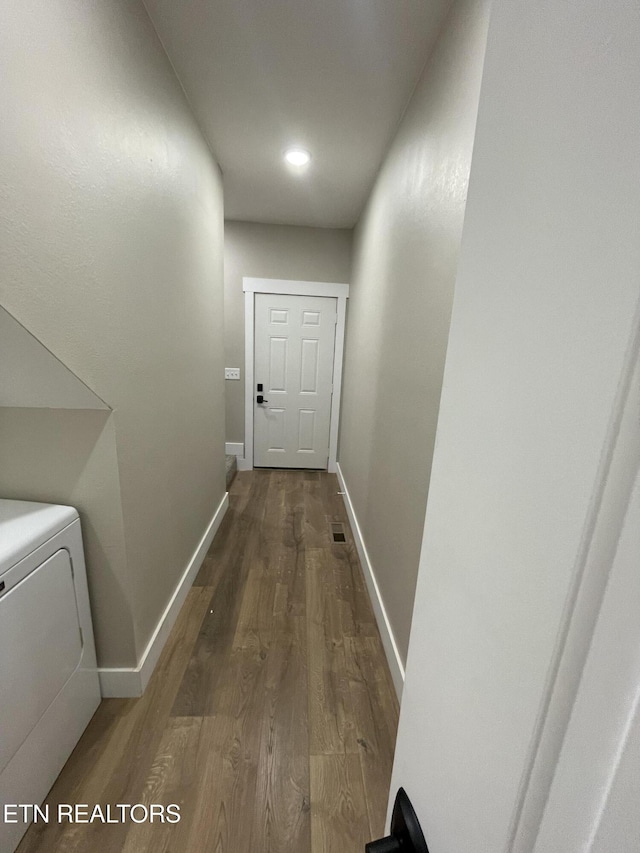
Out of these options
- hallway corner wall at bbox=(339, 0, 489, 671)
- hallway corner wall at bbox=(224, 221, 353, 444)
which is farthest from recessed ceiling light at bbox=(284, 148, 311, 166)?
hallway corner wall at bbox=(224, 221, 353, 444)

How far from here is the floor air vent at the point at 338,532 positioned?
2.57 meters

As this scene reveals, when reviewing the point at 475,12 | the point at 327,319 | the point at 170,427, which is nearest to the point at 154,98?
the point at 475,12

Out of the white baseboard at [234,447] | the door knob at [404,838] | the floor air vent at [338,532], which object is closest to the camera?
the door knob at [404,838]

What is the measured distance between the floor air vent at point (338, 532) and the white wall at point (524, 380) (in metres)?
2.14

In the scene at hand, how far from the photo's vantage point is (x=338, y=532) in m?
2.66

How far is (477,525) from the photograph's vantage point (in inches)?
14.6

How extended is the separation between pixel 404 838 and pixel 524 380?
0.60 metres

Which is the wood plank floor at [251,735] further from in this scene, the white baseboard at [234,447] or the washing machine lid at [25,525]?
the white baseboard at [234,447]

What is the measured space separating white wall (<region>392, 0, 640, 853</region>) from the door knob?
0.02 m

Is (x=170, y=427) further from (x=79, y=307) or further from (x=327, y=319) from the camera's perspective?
(x=327, y=319)

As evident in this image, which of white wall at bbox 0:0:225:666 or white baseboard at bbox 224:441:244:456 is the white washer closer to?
white wall at bbox 0:0:225:666

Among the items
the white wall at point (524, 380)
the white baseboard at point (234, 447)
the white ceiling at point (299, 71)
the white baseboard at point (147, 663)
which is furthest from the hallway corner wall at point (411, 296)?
the white baseboard at point (234, 447)

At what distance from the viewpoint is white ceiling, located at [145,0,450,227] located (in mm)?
1214

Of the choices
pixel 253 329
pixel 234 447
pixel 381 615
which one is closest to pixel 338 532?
pixel 381 615
